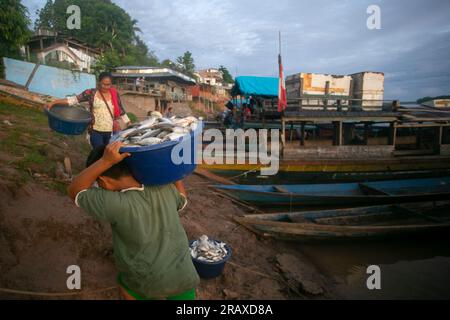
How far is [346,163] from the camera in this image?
40.4 feet

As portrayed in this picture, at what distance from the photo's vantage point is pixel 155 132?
6.15 feet

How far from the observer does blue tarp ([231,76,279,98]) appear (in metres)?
14.8

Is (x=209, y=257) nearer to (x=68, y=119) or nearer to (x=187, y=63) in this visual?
(x=68, y=119)

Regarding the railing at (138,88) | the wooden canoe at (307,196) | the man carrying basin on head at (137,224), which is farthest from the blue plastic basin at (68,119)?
the railing at (138,88)

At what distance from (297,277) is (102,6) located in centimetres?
4791

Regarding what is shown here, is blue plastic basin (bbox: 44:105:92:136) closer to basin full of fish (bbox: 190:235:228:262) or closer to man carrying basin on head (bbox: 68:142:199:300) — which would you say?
basin full of fish (bbox: 190:235:228:262)

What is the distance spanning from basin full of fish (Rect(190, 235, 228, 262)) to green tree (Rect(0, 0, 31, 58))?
15279mm

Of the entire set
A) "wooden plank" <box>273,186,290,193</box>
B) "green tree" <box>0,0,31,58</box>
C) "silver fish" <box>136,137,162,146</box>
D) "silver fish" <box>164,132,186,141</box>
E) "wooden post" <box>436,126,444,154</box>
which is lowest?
"wooden plank" <box>273,186,290,193</box>

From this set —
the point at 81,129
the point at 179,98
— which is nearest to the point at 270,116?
the point at 81,129

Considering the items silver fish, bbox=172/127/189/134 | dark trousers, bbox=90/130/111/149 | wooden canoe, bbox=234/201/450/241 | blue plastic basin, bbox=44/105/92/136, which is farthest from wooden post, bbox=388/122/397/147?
silver fish, bbox=172/127/189/134

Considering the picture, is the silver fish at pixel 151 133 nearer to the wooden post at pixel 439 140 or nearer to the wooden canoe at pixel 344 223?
the wooden canoe at pixel 344 223

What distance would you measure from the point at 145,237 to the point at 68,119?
3.19 m

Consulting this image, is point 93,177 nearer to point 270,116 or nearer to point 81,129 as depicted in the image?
point 81,129

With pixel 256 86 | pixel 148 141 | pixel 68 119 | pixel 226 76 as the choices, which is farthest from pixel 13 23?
pixel 226 76
